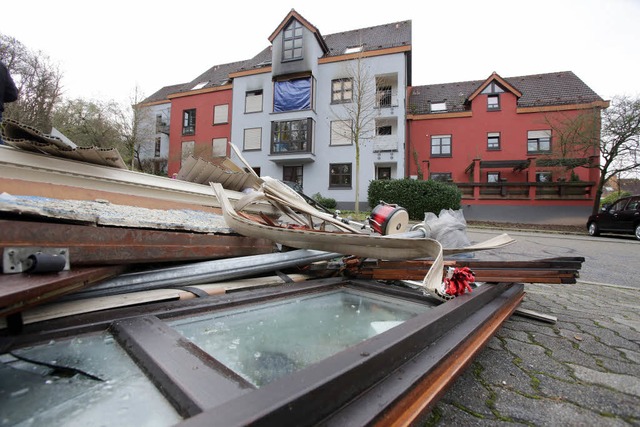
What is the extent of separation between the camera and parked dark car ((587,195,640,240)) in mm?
9875

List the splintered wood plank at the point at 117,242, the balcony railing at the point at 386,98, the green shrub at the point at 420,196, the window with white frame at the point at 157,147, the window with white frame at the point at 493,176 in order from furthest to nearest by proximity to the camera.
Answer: the window with white frame at the point at 157,147, the window with white frame at the point at 493,176, the balcony railing at the point at 386,98, the green shrub at the point at 420,196, the splintered wood plank at the point at 117,242

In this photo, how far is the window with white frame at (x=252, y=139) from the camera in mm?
18969

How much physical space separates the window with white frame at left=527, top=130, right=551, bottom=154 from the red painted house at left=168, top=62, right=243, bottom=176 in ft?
61.8

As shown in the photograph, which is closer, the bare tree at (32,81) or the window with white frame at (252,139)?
the bare tree at (32,81)

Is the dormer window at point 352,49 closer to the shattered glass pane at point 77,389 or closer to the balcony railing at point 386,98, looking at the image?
the balcony railing at point 386,98

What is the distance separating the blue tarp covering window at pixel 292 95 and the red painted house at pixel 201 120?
4212mm

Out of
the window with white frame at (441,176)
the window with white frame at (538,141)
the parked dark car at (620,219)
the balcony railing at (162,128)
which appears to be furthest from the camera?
the balcony railing at (162,128)

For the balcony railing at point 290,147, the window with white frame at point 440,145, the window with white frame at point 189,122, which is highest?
the window with white frame at point 189,122

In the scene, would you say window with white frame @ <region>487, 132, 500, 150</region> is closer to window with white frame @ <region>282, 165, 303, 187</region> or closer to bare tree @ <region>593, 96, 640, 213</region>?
bare tree @ <region>593, 96, 640, 213</region>

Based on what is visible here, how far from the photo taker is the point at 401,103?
16.5 metres

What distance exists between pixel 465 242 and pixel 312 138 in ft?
51.1

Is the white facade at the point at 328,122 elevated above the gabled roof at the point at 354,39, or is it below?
below

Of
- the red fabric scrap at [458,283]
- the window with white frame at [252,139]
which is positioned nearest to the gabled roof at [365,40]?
the window with white frame at [252,139]

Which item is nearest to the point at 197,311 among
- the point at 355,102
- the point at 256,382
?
the point at 256,382
